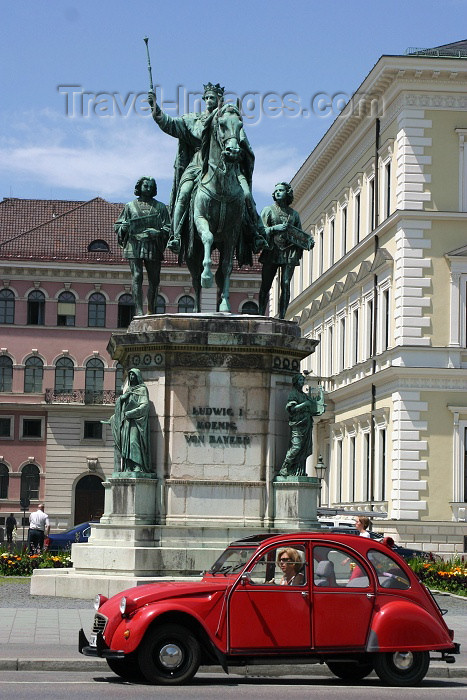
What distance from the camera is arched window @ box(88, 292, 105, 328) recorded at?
297ft

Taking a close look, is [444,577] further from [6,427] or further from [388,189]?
[6,427]

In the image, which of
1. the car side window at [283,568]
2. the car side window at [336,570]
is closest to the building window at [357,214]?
the car side window at [336,570]

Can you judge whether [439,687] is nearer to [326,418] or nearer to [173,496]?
[173,496]

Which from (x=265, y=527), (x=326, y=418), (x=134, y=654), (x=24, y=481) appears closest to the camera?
(x=134, y=654)

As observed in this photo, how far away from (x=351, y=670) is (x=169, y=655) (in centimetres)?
228

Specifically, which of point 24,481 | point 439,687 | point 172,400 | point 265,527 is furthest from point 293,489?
point 24,481

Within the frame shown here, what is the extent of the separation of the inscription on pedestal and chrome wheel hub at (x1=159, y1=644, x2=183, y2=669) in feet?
28.3

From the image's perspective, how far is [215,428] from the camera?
24.2 meters

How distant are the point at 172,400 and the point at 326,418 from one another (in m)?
44.3

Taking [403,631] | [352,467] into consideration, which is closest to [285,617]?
[403,631]

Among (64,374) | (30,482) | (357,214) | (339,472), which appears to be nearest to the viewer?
(357,214)

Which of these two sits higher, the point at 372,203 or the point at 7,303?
the point at 372,203

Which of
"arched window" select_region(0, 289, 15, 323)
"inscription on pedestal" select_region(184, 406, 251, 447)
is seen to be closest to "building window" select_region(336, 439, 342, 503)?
"arched window" select_region(0, 289, 15, 323)

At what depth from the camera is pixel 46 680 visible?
52.4 feet
